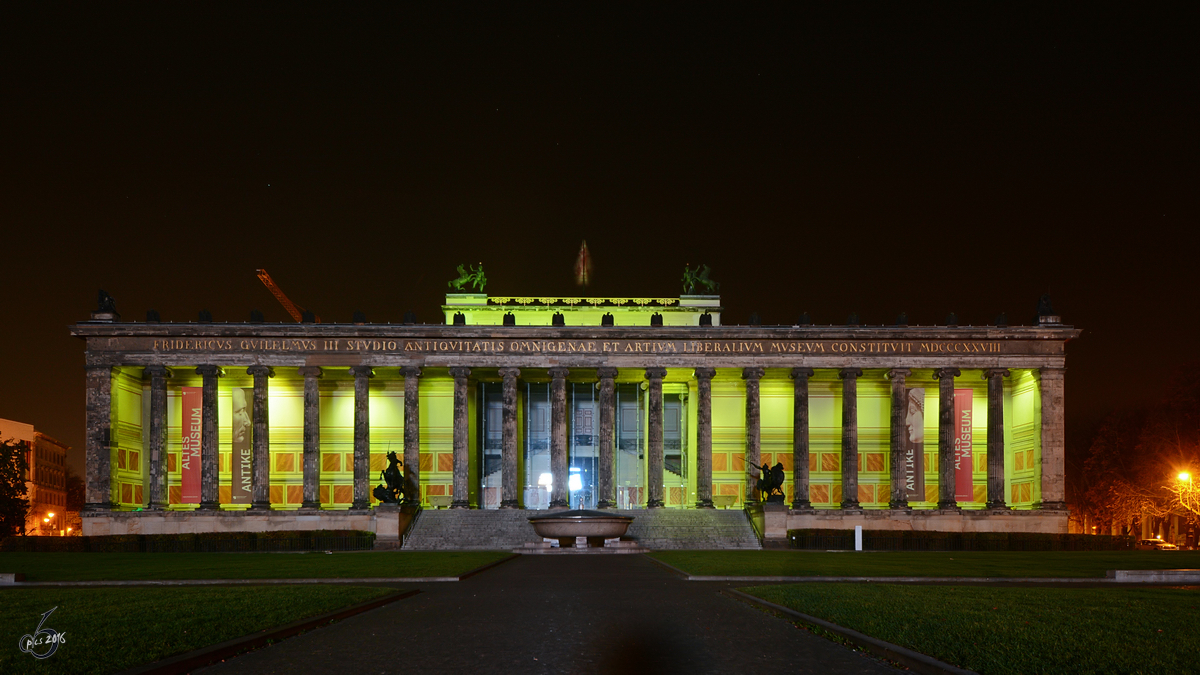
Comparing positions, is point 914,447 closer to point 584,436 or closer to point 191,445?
point 584,436

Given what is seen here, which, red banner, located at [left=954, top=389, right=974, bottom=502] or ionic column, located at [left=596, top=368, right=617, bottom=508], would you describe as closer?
ionic column, located at [left=596, top=368, right=617, bottom=508]

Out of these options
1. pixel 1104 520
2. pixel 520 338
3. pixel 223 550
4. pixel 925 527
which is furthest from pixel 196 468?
pixel 1104 520

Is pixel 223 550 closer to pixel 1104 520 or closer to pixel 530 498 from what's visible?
pixel 530 498

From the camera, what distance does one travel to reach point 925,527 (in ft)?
207

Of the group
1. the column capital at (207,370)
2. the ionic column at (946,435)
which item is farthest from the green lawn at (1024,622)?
the column capital at (207,370)

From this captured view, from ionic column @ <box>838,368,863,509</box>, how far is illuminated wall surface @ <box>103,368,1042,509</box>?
2.85 metres

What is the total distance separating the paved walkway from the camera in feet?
46.1

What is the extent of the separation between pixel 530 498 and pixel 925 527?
2606 cm

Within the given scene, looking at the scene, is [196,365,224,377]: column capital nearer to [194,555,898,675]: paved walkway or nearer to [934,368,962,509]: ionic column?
[194,555,898,675]: paved walkway

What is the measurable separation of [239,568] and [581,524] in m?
17.6

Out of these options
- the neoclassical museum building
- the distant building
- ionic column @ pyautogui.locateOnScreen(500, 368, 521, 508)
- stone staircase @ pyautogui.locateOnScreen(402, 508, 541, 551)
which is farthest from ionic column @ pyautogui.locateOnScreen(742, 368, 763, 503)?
the distant building

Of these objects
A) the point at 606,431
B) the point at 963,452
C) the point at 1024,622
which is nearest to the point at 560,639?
the point at 1024,622

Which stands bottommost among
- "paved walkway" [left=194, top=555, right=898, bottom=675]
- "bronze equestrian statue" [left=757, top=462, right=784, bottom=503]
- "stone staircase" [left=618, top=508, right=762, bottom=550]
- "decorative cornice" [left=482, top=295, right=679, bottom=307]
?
"stone staircase" [left=618, top=508, right=762, bottom=550]

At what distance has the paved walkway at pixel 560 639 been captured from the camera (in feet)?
46.1
